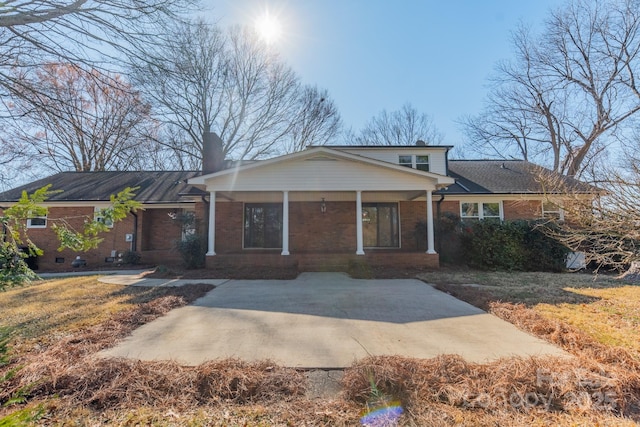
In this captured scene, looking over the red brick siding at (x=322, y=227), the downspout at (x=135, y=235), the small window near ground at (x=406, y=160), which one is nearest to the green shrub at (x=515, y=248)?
the small window near ground at (x=406, y=160)

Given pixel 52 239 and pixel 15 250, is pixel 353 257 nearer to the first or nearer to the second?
pixel 15 250

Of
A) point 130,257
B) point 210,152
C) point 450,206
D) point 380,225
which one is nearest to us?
point 130,257

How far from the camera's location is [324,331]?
4.52 meters

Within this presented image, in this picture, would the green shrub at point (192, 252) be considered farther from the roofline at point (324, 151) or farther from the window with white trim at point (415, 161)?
the window with white trim at point (415, 161)

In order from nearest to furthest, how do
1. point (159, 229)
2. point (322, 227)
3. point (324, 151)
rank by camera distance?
point (324, 151) → point (322, 227) → point (159, 229)

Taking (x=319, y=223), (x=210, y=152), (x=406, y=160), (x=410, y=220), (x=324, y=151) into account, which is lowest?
(x=319, y=223)

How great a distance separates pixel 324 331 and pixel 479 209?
488 inches

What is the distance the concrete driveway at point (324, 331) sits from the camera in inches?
145

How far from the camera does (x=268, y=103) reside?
20.6 meters

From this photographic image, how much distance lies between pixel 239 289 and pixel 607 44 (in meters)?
26.5

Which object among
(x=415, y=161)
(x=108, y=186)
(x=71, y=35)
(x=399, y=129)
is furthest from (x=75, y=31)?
(x=399, y=129)

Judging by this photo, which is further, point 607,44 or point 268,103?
point 268,103

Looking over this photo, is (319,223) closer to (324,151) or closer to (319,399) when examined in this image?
(324,151)

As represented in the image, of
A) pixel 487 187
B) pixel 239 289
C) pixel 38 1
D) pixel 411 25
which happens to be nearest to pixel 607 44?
pixel 487 187
